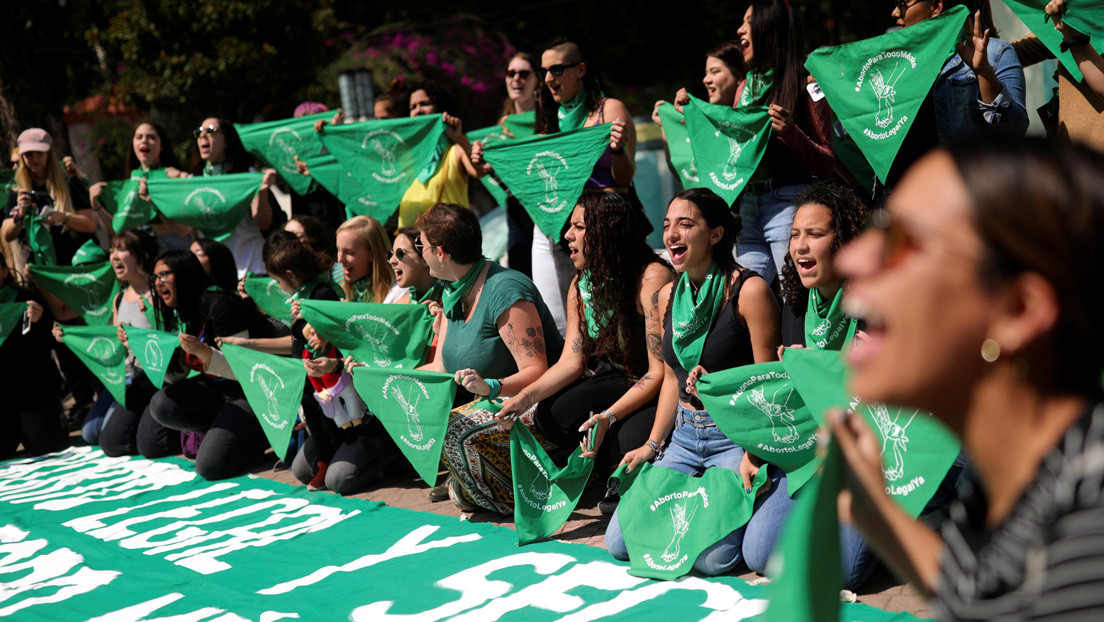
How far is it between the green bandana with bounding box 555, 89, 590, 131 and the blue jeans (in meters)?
1.16

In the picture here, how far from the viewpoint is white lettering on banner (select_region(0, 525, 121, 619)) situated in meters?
4.53

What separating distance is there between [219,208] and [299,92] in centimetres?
862

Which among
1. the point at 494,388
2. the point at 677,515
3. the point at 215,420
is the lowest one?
the point at 677,515

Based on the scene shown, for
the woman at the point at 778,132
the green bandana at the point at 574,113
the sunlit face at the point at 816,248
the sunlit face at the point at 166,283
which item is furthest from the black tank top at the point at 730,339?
the sunlit face at the point at 166,283

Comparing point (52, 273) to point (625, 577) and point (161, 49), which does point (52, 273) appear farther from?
point (161, 49)

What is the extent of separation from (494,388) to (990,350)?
12.2 feet

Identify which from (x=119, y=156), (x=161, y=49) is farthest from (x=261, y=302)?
(x=119, y=156)

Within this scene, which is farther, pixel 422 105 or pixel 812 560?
pixel 422 105

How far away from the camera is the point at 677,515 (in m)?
4.13

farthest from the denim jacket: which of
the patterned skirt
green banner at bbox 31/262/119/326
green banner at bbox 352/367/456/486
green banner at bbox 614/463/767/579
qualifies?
green banner at bbox 31/262/119/326

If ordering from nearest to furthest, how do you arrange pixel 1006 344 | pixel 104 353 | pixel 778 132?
1. pixel 1006 344
2. pixel 778 132
3. pixel 104 353

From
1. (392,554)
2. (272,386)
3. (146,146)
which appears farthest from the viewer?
(146,146)

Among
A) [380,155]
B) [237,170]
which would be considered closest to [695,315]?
[380,155]

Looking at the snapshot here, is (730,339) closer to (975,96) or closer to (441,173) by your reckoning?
(975,96)
